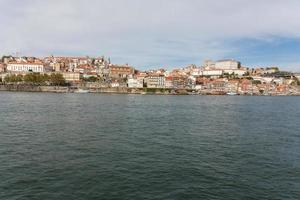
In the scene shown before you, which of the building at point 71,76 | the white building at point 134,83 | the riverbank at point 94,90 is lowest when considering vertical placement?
the riverbank at point 94,90

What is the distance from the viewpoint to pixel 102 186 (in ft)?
49.8

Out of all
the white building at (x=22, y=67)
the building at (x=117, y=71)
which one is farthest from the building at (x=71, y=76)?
the building at (x=117, y=71)

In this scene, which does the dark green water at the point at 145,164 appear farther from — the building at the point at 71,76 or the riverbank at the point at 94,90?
the building at the point at 71,76

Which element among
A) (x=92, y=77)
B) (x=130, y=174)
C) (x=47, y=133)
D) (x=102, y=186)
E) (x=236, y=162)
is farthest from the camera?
(x=92, y=77)

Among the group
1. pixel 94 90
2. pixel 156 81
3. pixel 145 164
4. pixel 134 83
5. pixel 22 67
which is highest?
pixel 22 67

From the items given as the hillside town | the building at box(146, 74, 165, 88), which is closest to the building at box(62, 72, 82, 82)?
the hillside town

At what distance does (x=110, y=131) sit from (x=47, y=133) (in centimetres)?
563

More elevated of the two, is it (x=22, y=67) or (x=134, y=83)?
(x=22, y=67)

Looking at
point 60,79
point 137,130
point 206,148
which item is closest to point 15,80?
point 60,79

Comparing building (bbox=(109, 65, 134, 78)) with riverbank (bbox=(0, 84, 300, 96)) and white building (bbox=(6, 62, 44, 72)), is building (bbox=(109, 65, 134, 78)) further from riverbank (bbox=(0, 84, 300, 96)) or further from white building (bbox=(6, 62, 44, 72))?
white building (bbox=(6, 62, 44, 72))

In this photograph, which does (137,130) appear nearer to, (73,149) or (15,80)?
(73,149)

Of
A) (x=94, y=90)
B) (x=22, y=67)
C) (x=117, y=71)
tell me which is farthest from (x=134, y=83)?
(x=22, y=67)

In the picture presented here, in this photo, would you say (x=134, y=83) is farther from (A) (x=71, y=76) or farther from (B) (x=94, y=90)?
(A) (x=71, y=76)

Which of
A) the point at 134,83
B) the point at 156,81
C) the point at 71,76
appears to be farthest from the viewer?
the point at 71,76
